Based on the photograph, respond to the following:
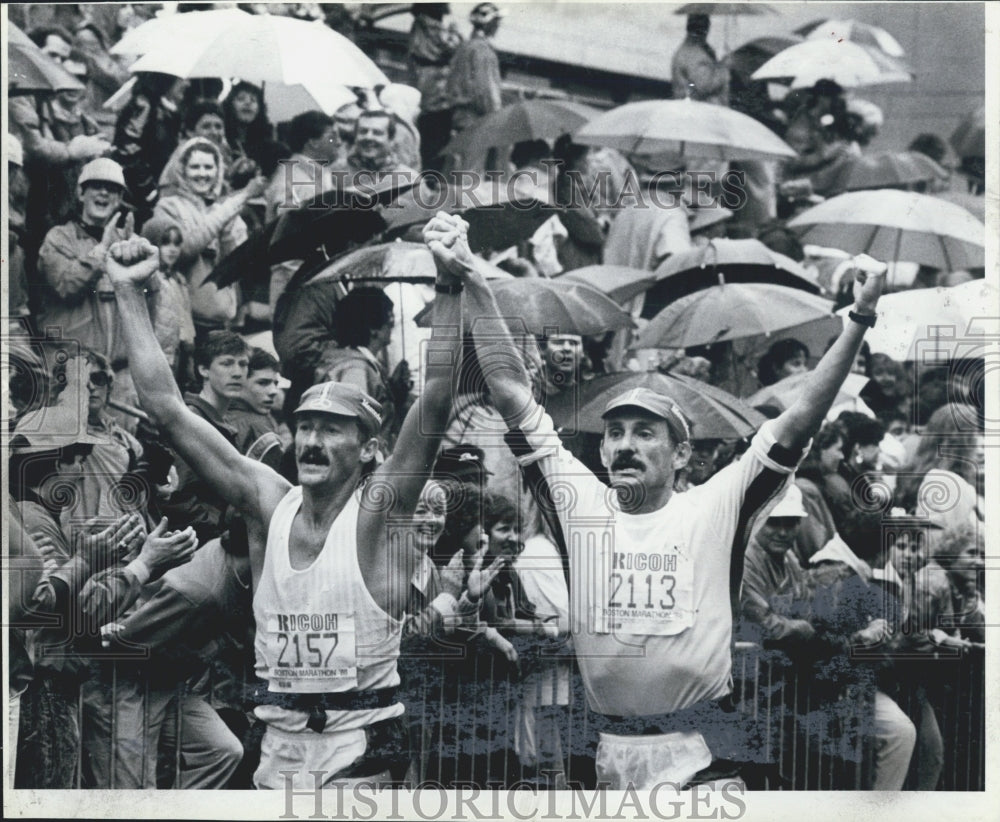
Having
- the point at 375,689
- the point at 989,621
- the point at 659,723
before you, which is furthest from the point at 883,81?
the point at 375,689

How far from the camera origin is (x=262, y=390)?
7.28m

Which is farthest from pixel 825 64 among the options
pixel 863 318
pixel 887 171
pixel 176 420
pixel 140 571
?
pixel 140 571

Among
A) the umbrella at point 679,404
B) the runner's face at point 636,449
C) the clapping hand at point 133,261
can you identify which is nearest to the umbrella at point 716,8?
the umbrella at point 679,404

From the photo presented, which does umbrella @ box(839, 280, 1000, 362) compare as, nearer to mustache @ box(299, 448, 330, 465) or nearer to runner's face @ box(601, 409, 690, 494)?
runner's face @ box(601, 409, 690, 494)

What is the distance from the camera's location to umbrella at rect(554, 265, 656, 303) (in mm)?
7324

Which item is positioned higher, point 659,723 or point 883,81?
point 883,81

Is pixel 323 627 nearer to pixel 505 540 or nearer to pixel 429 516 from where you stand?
pixel 429 516

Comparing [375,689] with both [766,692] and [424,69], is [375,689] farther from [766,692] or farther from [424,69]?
[424,69]

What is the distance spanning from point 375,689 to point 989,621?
3.27 metres

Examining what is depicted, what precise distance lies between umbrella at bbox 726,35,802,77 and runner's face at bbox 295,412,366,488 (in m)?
2.83

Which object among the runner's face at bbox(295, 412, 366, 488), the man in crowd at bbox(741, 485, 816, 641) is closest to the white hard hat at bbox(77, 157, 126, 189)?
the runner's face at bbox(295, 412, 366, 488)

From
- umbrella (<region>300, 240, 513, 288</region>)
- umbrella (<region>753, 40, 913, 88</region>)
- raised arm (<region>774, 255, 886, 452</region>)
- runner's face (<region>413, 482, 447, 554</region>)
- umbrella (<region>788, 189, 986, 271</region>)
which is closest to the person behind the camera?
raised arm (<region>774, 255, 886, 452</region>)

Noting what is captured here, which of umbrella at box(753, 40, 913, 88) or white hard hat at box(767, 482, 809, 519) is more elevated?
umbrella at box(753, 40, 913, 88)

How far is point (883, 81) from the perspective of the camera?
7543 mm
